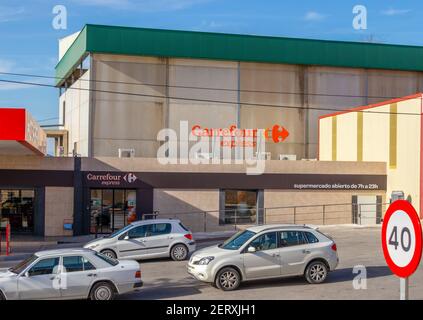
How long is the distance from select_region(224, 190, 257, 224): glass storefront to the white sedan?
17.8 m

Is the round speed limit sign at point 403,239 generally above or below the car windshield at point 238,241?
above

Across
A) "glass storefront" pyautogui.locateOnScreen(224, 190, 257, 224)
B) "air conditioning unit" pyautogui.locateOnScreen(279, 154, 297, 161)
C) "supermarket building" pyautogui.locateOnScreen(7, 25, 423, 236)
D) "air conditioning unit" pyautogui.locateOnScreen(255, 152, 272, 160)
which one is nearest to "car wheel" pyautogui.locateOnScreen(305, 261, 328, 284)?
"supermarket building" pyautogui.locateOnScreen(7, 25, 423, 236)

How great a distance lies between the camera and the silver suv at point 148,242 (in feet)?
66.4

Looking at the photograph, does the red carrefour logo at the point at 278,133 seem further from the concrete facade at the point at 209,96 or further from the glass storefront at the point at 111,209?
the glass storefront at the point at 111,209

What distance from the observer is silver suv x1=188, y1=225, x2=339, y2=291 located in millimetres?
15055

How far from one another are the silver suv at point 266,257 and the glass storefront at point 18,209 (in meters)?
16.8

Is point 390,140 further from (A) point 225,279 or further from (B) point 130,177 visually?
(A) point 225,279

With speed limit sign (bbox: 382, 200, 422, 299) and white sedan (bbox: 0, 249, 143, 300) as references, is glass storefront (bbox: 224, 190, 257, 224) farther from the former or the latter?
speed limit sign (bbox: 382, 200, 422, 299)

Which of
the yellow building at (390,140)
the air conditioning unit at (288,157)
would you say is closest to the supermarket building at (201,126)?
the yellow building at (390,140)

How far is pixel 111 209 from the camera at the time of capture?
1209 inches

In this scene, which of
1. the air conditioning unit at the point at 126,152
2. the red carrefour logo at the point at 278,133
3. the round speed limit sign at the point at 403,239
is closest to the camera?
the round speed limit sign at the point at 403,239

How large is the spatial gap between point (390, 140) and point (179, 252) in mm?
16538

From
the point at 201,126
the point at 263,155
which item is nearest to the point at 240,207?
the point at 263,155
